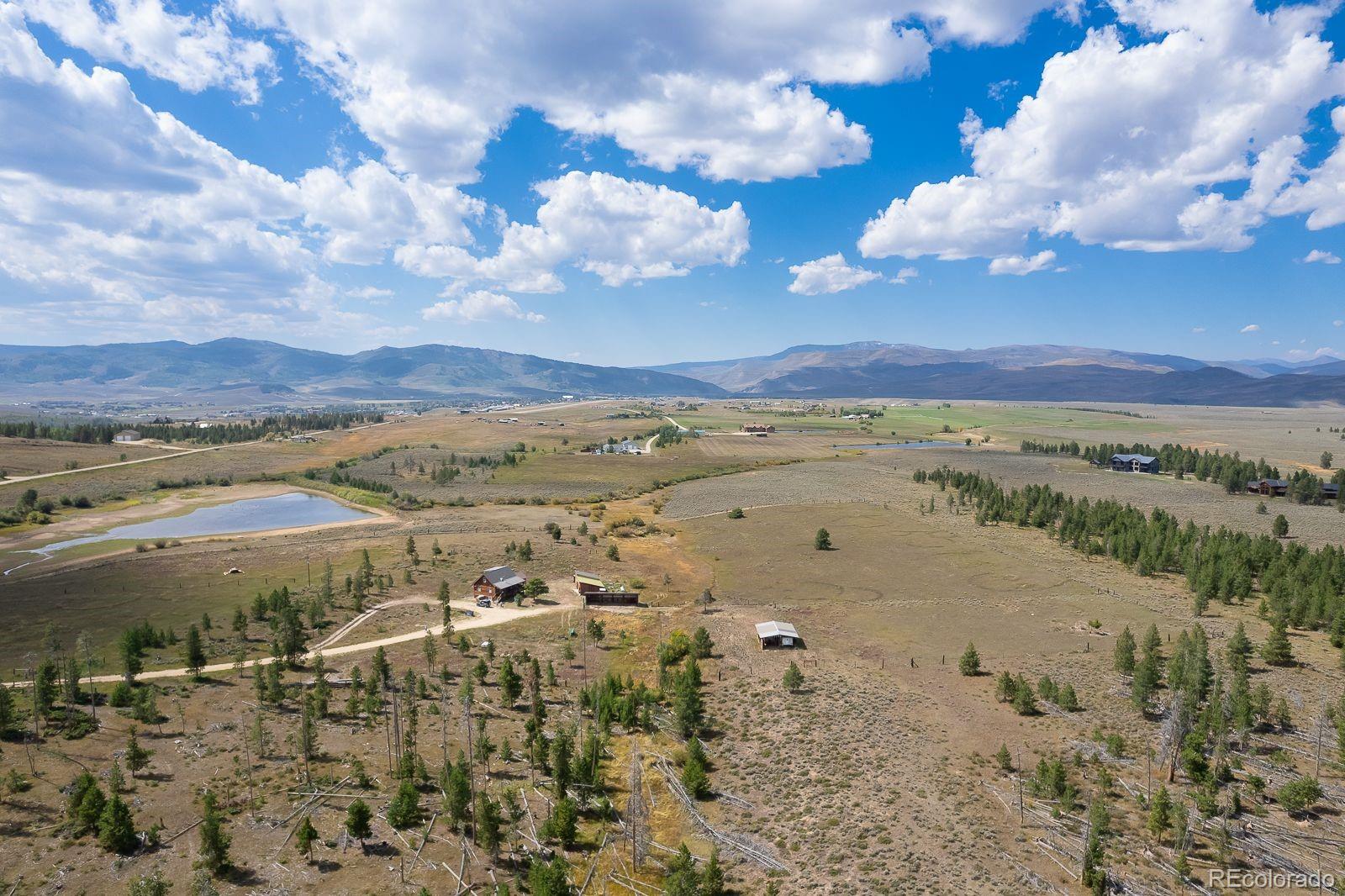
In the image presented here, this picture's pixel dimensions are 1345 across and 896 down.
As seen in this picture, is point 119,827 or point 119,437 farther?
point 119,437

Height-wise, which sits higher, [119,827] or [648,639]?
[119,827]

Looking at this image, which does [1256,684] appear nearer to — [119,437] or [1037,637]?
[1037,637]

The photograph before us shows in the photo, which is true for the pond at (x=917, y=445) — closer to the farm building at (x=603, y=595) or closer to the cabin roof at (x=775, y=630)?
the farm building at (x=603, y=595)

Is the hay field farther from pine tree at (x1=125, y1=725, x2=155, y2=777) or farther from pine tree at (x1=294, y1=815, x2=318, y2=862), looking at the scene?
pine tree at (x1=294, y1=815, x2=318, y2=862)

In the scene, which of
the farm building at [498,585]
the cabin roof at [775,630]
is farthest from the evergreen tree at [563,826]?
the farm building at [498,585]

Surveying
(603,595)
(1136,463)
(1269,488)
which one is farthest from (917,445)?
(603,595)

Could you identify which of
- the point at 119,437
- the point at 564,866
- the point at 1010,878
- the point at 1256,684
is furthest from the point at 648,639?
the point at 119,437
